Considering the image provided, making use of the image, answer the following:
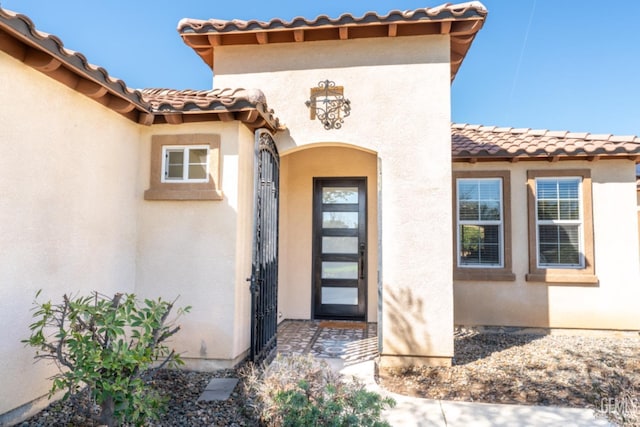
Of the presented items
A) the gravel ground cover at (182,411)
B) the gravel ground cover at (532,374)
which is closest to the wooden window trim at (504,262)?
the gravel ground cover at (532,374)

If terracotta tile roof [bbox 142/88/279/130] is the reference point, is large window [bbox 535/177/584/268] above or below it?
below

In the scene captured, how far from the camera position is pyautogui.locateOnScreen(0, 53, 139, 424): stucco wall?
3576 mm

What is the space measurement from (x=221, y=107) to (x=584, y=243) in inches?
299

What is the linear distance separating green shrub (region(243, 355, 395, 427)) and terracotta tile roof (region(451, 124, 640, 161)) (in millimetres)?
5686

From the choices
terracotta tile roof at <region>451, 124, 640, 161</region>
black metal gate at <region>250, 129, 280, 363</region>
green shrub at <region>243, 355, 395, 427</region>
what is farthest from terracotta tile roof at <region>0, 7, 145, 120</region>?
terracotta tile roof at <region>451, 124, 640, 161</region>

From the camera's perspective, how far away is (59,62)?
375 centimetres

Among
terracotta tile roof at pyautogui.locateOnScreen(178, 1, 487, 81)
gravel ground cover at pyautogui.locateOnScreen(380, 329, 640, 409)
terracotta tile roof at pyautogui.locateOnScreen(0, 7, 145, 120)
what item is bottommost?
gravel ground cover at pyautogui.locateOnScreen(380, 329, 640, 409)

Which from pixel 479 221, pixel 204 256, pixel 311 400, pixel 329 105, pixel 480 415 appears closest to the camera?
pixel 311 400

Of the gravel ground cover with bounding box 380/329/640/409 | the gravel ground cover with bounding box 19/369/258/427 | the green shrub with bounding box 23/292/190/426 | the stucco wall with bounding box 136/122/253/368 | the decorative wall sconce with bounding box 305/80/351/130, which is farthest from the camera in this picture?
the decorative wall sconce with bounding box 305/80/351/130

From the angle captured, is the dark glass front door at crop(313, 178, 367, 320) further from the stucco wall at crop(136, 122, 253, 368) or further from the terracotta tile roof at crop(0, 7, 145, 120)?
the terracotta tile roof at crop(0, 7, 145, 120)

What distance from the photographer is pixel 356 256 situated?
8.70m

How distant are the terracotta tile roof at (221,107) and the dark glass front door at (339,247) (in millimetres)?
3366

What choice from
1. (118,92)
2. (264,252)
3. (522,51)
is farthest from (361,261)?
(522,51)

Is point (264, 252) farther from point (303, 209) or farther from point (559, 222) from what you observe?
point (559, 222)
